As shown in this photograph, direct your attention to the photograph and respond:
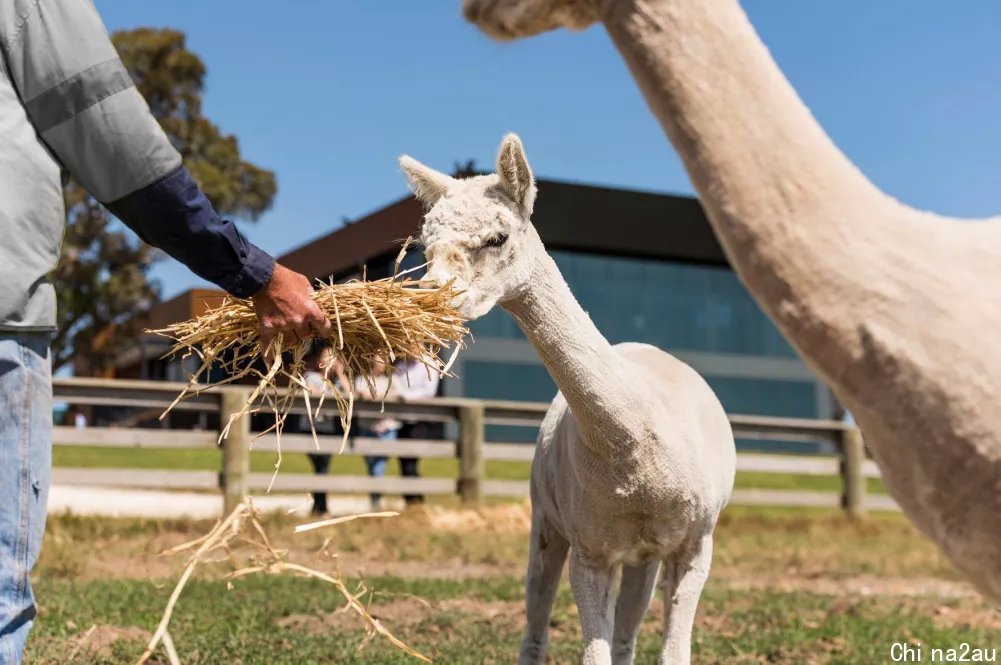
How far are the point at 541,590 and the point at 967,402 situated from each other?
3.78 metres

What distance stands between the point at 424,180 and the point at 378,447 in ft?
27.3

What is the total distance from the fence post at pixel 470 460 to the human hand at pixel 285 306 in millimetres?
9760

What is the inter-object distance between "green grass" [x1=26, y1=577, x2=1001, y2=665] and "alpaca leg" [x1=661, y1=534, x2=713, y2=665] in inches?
47.6

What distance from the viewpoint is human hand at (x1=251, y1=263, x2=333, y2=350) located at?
9.98ft

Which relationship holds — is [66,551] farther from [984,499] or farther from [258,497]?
[984,499]

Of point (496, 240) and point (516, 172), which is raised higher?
point (516, 172)

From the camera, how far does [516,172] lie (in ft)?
15.3

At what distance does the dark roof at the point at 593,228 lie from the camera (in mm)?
23016

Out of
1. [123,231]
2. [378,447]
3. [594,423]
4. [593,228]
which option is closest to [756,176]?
[594,423]

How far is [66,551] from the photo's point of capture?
8.88m

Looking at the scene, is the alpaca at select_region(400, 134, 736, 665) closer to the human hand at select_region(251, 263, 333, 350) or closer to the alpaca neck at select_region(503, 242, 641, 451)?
the alpaca neck at select_region(503, 242, 641, 451)

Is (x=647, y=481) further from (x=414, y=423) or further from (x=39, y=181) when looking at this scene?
(x=414, y=423)

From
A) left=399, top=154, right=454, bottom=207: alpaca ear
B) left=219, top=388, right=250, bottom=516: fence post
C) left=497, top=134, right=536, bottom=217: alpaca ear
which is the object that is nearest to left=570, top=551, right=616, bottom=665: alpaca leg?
left=497, top=134, right=536, bottom=217: alpaca ear

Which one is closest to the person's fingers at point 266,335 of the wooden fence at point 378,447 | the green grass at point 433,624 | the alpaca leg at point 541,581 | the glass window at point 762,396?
the green grass at point 433,624
